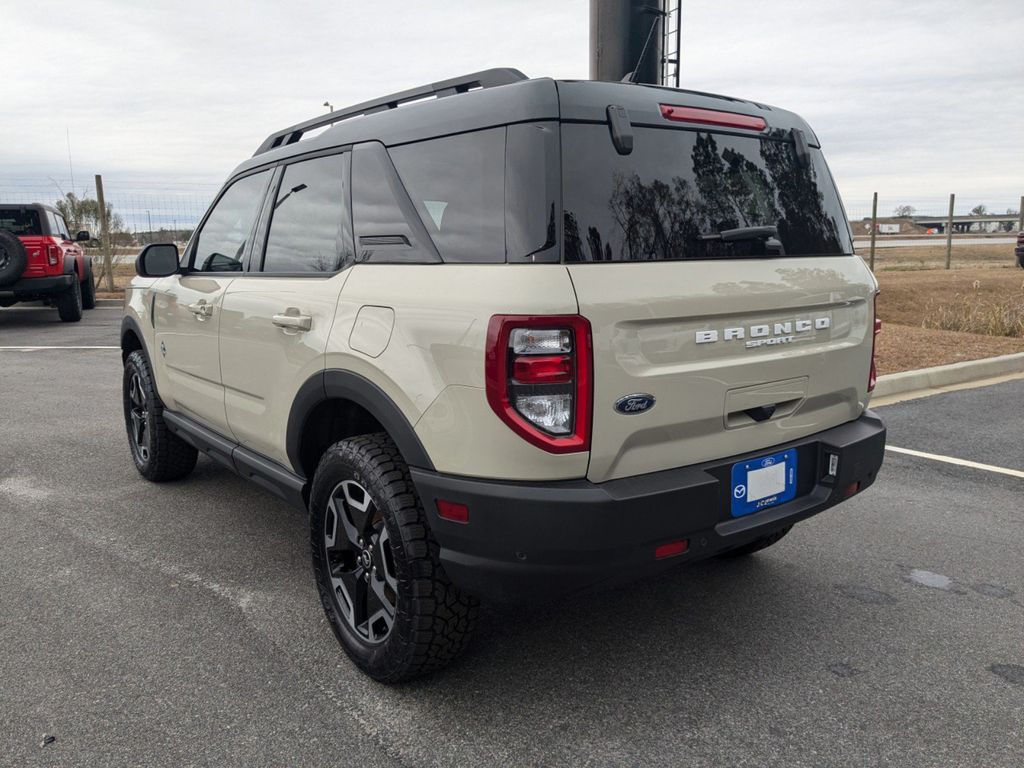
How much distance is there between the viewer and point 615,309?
231cm

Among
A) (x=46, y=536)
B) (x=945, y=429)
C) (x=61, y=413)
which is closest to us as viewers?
(x=46, y=536)

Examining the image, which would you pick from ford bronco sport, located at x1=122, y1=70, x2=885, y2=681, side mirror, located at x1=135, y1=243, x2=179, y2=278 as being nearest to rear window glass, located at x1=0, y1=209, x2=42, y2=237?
side mirror, located at x1=135, y1=243, x2=179, y2=278

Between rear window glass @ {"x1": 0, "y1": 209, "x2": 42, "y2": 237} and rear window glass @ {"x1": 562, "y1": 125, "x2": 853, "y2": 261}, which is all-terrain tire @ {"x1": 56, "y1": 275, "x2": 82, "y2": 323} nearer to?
rear window glass @ {"x1": 0, "y1": 209, "x2": 42, "y2": 237}

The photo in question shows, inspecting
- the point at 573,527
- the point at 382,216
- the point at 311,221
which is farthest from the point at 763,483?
the point at 311,221

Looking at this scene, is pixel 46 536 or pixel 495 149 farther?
pixel 46 536

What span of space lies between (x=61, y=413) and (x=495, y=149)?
5.89 m

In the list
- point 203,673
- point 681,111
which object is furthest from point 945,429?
point 203,673

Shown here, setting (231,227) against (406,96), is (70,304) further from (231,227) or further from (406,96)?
(406,96)

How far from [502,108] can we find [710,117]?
74 cm

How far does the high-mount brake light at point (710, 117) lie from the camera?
8.70 ft

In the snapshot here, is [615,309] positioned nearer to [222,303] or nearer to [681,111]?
[681,111]

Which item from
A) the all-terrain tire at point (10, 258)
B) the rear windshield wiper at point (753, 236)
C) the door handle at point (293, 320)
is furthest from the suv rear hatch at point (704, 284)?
the all-terrain tire at point (10, 258)

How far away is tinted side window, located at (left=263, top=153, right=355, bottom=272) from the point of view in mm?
3061

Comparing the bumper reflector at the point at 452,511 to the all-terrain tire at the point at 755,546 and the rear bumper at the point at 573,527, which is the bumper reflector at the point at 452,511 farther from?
the all-terrain tire at the point at 755,546
